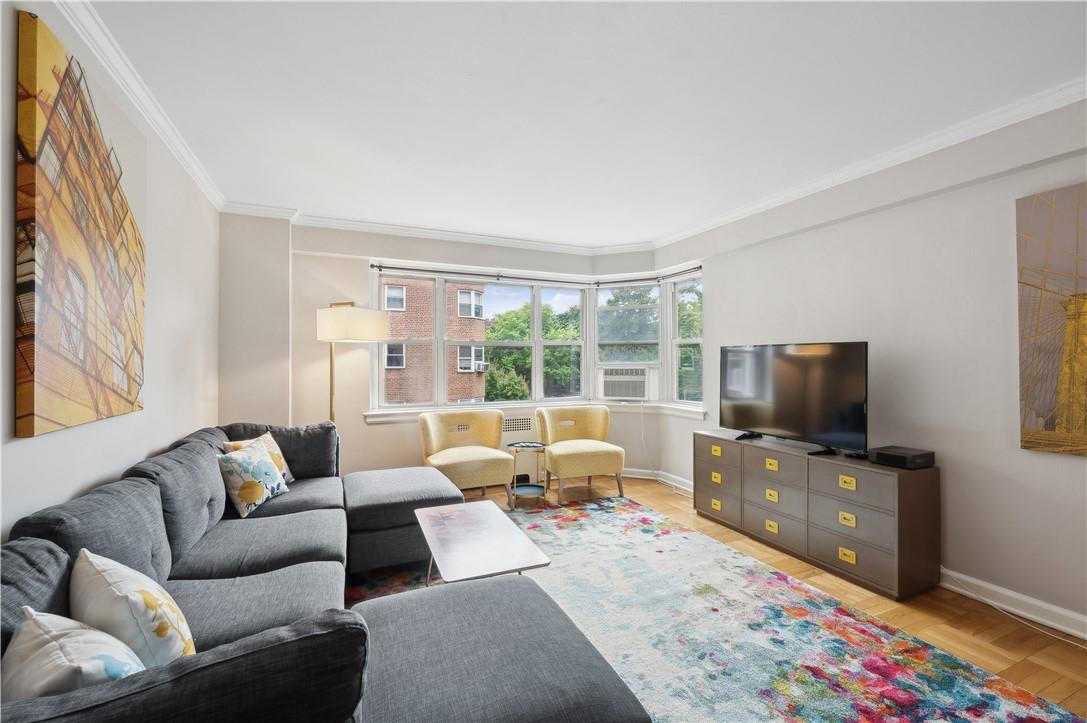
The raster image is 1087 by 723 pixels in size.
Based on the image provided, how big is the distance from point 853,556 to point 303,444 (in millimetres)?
3568

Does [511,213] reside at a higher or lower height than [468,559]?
higher

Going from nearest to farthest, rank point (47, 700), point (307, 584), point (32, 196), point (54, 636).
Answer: point (47, 700), point (54, 636), point (32, 196), point (307, 584)

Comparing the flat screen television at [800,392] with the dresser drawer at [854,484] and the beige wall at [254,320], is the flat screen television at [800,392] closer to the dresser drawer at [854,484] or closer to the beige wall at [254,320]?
the dresser drawer at [854,484]

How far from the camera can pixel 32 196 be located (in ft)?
4.73

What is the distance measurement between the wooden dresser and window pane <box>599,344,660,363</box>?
1746 millimetres

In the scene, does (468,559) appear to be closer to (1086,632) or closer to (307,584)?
(307,584)

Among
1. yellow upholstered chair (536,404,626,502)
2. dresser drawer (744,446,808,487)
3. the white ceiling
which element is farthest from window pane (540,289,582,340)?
dresser drawer (744,446,808,487)

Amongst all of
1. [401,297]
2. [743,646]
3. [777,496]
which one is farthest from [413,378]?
Answer: [743,646]

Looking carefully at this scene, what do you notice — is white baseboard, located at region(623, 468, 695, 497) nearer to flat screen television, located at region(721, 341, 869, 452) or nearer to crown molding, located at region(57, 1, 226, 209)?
flat screen television, located at region(721, 341, 869, 452)

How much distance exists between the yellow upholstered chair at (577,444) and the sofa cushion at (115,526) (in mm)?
3004

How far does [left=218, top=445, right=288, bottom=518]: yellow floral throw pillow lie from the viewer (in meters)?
2.63

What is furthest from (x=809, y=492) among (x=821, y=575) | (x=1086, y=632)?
(x=1086, y=632)

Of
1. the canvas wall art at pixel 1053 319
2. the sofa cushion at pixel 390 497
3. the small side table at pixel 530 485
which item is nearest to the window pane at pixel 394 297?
the small side table at pixel 530 485

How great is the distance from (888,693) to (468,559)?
176 cm
